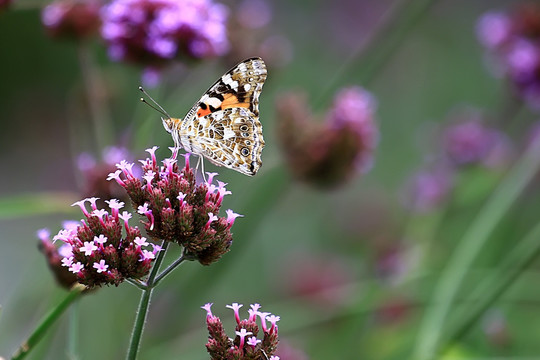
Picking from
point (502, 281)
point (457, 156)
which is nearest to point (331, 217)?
point (457, 156)

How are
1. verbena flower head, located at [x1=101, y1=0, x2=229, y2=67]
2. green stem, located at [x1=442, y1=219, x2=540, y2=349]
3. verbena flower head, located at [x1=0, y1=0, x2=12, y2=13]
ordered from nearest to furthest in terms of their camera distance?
verbena flower head, located at [x1=0, y1=0, x2=12, y2=13] < green stem, located at [x1=442, y1=219, x2=540, y2=349] < verbena flower head, located at [x1=101, y1=0, x2=229, y2=67]

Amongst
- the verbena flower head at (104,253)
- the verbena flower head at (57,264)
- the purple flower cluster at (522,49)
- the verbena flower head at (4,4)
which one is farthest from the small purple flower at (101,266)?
the purple flower cluster at (522,49)

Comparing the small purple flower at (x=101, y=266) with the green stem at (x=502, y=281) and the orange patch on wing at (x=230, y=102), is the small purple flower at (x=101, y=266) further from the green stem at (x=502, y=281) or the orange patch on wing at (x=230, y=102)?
the green stem at (x=502, y=281)

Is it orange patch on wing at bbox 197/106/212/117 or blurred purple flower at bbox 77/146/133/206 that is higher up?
orange patch on wing at bbox 197/106/212/117

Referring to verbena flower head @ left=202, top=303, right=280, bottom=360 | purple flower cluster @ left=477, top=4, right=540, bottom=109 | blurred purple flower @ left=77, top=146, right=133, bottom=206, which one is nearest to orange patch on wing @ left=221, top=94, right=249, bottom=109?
blurred purple flower @ left=77, top=146, right=133, bottom=206

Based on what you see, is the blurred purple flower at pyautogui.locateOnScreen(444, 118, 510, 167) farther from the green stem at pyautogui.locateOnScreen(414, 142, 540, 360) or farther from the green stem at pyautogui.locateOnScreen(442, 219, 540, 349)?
the green stem at pyautogui.locateOnScreen(442, 219, 540, 349)

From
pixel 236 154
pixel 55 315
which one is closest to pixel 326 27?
pixel 236 154

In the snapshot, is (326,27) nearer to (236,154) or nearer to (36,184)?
(36,184)
